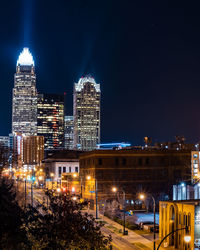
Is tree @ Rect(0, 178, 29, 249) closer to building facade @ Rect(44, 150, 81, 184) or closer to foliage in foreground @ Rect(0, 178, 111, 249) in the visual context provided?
foliage in foreground @ Rect(0, 178, 111, 249)

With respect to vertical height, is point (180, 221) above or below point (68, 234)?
below

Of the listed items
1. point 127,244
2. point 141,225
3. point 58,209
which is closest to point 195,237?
point 127,244

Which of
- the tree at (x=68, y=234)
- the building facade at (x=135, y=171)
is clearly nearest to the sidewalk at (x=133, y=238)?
the tree at (x=68, y=234)

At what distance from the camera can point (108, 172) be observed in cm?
8469

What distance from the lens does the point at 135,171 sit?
283ft

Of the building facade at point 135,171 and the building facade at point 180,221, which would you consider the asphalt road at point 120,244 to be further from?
the building facade at point 135,171

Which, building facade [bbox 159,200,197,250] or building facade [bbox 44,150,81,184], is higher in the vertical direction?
building facade [bbox 44,150,81,184]

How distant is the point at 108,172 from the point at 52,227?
56.0 meters

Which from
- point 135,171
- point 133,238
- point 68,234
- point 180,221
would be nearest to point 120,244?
point 133,238

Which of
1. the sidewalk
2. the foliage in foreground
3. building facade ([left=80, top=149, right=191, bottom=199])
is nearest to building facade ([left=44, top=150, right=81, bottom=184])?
building facade ([left=80, top=149, right=191, bottom=199])

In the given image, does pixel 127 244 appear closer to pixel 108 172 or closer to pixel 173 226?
pixel 173 226

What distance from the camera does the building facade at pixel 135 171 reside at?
8444 centimetres

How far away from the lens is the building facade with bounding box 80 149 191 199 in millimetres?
84438

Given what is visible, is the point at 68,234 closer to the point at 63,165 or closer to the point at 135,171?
the point at 135,171
